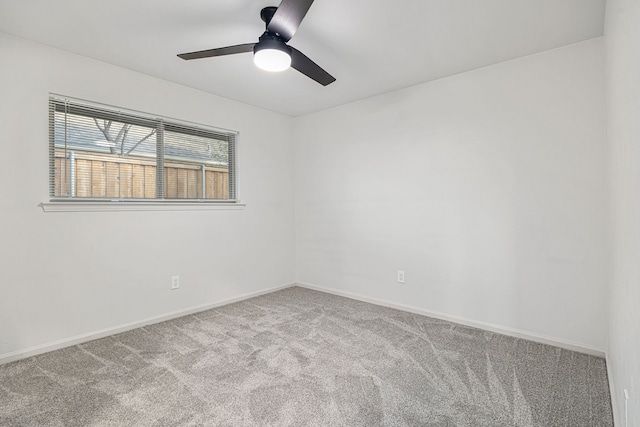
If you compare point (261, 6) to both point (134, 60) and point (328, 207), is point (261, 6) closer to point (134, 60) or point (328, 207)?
point (134, 60)

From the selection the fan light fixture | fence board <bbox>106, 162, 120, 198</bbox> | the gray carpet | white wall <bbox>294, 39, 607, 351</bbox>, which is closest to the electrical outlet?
the gray carpet

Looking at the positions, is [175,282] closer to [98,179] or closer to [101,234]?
[101,234]

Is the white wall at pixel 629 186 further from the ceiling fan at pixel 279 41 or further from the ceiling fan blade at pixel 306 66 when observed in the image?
the ceiling fan blade at pixel 306 66

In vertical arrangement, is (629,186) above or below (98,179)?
below

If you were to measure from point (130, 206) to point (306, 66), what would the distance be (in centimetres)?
208

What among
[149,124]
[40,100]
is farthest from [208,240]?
[40,100]

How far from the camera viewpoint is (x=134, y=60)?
108 inches

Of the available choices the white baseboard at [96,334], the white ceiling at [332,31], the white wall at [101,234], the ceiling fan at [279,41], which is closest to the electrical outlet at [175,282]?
the white wall at [101,234]

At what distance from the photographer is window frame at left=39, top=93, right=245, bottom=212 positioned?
2547mm

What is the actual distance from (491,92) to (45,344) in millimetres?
4315

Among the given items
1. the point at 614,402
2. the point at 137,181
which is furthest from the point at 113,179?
the point at 614,402

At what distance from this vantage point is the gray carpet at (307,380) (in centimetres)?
172

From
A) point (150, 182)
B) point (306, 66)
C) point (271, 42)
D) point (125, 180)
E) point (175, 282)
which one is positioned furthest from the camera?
point (175, 282)

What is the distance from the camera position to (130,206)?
2951 millimetres
